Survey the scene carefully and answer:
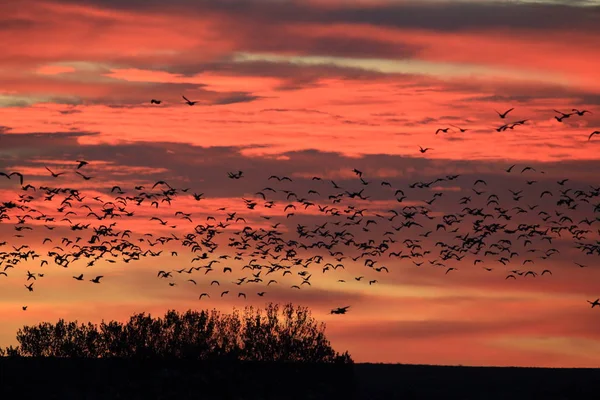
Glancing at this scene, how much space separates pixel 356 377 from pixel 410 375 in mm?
5992

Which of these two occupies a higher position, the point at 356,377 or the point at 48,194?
the point at 48,194

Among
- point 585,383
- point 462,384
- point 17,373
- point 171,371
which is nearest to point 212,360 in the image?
point 171,371

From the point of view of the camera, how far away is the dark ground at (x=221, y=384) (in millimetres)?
57781

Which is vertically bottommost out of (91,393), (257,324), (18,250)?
(91,393)

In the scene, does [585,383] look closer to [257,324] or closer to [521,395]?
[521,395]

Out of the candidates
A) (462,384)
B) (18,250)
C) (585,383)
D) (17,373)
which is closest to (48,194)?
(18,250)

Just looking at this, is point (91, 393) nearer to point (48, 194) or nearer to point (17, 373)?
point (17, 373)

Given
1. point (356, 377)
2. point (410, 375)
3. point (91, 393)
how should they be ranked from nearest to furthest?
1. point (91, 393)
2. point (356, 377)
3. point (410, 375)

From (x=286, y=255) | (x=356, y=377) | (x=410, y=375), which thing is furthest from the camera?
(x=286, y=255)

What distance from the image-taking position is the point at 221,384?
58.4m

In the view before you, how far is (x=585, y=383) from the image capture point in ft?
213

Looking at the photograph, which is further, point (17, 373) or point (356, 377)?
point (356, 377)

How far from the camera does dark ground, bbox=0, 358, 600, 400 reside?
57.8 metres

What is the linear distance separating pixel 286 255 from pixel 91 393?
19.5 metres
